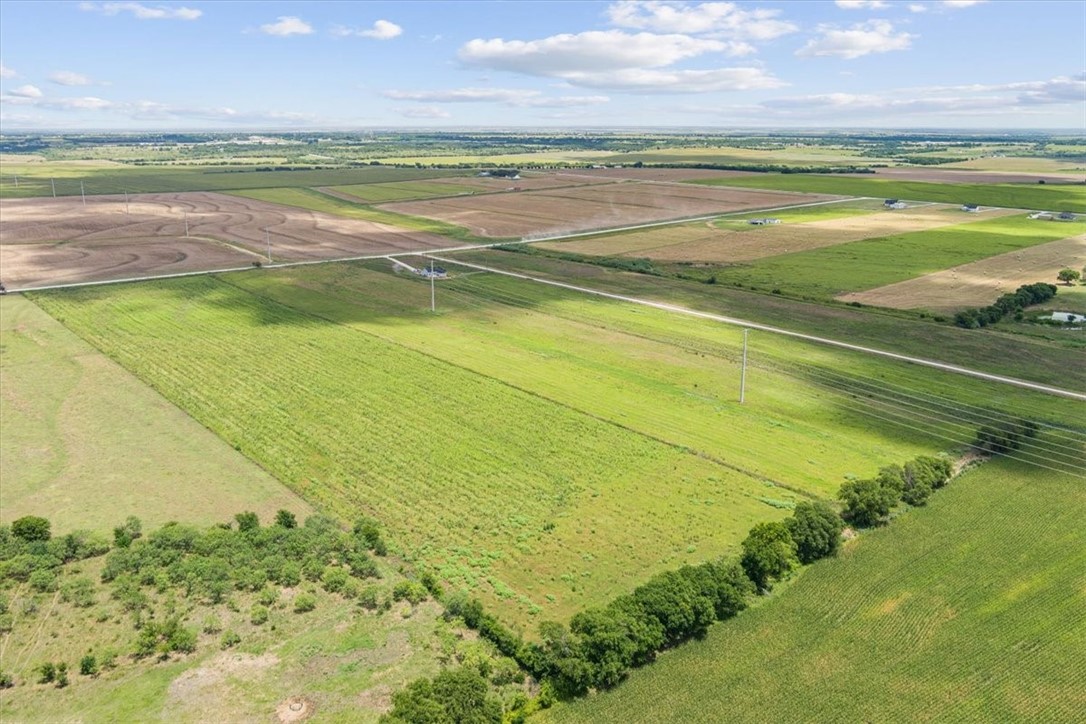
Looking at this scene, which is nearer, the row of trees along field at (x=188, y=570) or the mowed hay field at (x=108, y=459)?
the row of trees along field at (x=188, y=570)

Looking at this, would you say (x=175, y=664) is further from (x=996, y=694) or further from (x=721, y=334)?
(x=721, y=334)

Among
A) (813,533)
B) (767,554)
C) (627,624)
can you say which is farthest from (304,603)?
(813,533)

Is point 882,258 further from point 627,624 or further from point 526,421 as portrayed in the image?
point 627,624

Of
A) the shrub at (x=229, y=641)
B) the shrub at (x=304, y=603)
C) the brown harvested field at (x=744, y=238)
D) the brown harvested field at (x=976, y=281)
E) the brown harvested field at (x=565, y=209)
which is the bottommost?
the shrub at (x=229, y=641)

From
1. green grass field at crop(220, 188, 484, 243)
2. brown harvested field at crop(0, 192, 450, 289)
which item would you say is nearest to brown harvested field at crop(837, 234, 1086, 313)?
green grass field at crop(220, 188, 484, 243)

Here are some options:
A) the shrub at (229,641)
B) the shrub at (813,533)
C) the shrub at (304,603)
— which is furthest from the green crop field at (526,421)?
the shrub at (229,641)

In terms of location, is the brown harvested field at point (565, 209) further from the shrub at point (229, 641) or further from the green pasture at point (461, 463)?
the shrub at point (229, 641)

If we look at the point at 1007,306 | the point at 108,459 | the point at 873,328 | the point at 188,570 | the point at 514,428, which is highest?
the point at 1007,306

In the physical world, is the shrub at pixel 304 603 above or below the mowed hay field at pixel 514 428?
Result: below
